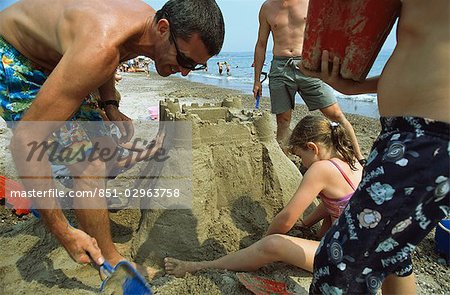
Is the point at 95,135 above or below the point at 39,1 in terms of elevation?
below

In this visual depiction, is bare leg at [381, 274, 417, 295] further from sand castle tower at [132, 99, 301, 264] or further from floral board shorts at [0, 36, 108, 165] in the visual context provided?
floral board shorts at [0, 36, 108, 165]

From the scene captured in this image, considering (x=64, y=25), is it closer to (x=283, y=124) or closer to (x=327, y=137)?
(x=327, y=137)

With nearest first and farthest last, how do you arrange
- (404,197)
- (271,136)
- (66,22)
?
1. (404,197)
2. (66,22)
3. (271,136)

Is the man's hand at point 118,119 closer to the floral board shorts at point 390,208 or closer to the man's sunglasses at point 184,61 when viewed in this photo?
the man's sunglasses at point 184,61

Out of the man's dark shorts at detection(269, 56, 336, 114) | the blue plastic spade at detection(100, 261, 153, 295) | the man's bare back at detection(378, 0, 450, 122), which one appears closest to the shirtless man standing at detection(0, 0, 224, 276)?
the blue plastic spade at detection(100, 261, 153, 295)

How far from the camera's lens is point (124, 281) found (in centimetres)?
203

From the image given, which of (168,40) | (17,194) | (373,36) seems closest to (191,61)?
(168,40)

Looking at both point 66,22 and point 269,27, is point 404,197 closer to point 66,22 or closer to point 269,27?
point 66,22

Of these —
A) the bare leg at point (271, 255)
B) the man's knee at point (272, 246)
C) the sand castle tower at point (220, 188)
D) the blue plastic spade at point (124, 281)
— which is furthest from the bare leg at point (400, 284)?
the blue plastic spade at point (124, 281)

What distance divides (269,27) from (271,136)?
1790mm

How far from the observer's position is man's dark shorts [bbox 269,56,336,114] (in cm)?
386

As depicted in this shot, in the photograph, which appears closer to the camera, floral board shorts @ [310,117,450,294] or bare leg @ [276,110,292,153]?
floral board shorts @ [310,117,450,294]

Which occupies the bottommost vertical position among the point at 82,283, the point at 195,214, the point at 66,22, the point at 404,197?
the point at 82,283

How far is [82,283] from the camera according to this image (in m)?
2.43
